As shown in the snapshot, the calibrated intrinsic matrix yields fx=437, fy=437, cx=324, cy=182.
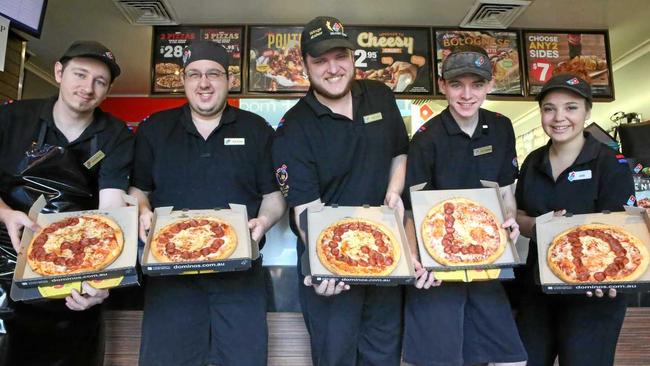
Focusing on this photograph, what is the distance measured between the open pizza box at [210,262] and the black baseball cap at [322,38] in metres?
0.66

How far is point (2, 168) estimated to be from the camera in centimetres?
167

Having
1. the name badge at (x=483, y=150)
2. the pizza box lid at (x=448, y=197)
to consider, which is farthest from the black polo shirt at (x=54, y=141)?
the name badge at (x=483, y=150)

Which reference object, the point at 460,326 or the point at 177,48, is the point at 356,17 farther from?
the point at 460,326

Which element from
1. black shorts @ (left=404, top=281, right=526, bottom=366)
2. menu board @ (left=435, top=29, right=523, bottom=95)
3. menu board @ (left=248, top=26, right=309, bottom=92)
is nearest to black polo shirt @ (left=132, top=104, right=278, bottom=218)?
black shorts @ (left=404, top=281, right=526, bottom=366)

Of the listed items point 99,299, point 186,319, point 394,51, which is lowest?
point 186,319

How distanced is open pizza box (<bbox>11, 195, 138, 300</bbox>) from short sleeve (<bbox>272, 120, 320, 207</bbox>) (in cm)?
54

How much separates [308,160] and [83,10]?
3.15 m

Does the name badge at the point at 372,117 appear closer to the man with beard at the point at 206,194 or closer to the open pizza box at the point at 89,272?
the man with beard at the point at 206,194

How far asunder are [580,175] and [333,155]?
0.99 meters

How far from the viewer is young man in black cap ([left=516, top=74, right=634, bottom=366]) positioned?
1.66m

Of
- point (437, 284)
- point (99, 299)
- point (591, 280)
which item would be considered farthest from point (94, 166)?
point (591, 280)

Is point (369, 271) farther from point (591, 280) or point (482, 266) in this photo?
point (591, 280)

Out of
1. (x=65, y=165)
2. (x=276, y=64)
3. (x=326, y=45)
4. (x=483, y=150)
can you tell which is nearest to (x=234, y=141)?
(x=326, y=45)

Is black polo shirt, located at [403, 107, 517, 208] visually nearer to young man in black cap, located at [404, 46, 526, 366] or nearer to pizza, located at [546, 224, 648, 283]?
young man in black cap, located at [404, 46, 526, 366]
